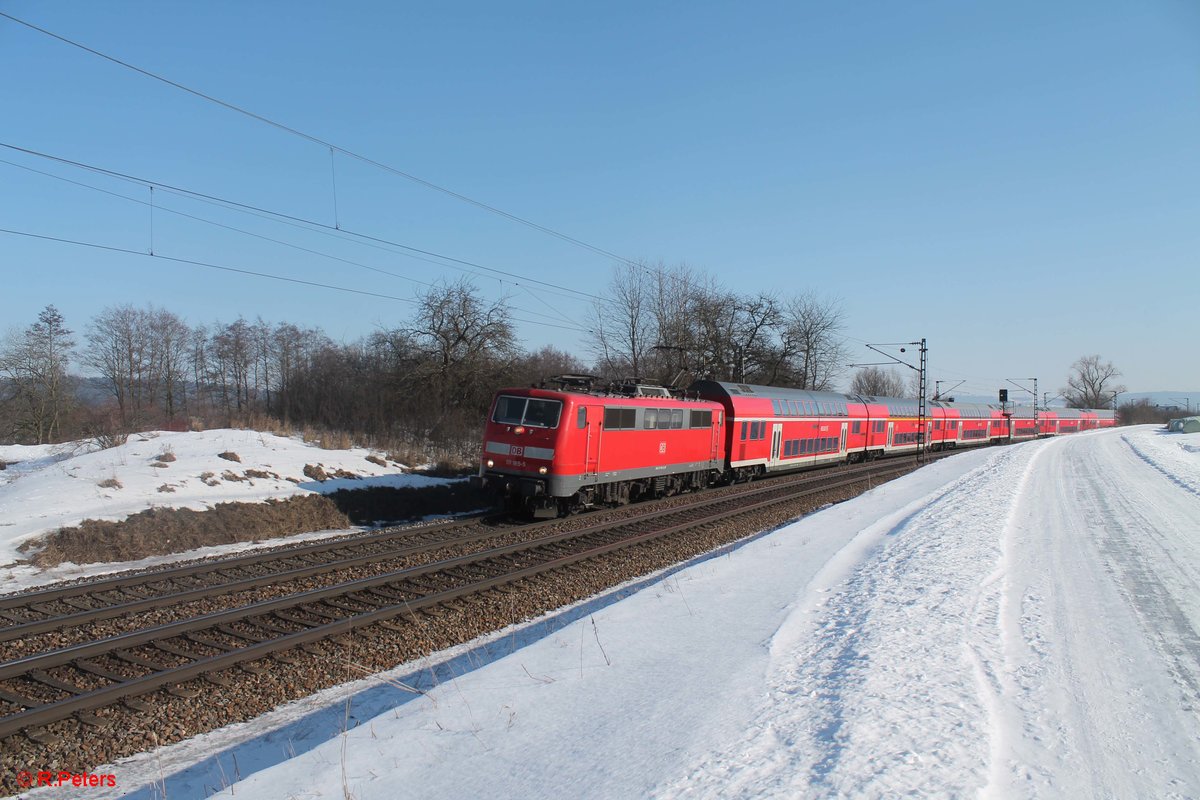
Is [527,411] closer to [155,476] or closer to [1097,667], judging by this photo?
[155,476]

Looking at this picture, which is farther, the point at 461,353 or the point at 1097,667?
the point at 461,353

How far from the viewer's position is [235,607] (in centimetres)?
877

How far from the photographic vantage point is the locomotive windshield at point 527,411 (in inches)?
607

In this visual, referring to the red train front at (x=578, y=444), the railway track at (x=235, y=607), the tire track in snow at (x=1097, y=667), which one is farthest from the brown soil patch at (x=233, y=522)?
the tire track in snow at (x=1097, y=667)

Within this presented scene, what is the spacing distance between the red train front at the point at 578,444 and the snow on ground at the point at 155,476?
4295mm

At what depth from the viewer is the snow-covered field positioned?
380cm

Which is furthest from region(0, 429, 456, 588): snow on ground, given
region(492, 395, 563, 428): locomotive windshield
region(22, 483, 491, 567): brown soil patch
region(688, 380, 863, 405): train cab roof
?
region(688, 380, 863, 405): train cab roof

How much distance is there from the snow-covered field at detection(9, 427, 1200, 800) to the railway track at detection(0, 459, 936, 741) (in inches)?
40.9

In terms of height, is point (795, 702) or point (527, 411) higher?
point (527, 411)

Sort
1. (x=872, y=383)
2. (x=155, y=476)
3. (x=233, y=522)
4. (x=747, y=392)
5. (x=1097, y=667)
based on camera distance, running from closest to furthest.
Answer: (x=1097, y=667) → (x=233, y=522) → (x=155, y=476) → (x=747, y=392) → (x=872, y=383)

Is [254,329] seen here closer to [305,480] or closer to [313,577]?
[305,480]

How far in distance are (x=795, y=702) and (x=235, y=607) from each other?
23.4 feet

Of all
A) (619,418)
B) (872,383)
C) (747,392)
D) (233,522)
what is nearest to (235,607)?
(233,522)

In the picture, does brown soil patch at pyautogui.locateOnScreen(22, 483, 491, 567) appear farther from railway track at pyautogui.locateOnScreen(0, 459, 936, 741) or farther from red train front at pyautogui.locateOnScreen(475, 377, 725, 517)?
red train front at pyautogui.locateOnScreen(475, 377, 725, 517)
